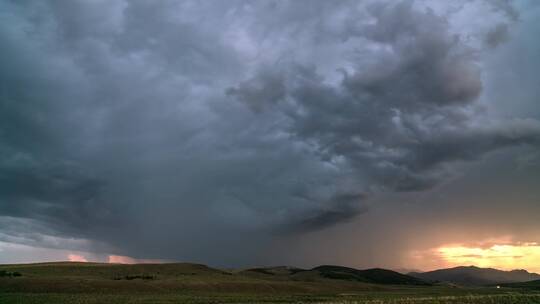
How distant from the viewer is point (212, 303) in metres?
79.0

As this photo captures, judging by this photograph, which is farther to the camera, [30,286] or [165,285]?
[165,285]

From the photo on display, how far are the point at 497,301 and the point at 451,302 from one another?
832 cm

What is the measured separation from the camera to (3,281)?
108m

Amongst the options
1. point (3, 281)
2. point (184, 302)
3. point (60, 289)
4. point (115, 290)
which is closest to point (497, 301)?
point (184, 302)

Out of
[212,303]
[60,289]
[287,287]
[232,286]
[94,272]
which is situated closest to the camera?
[212,303]

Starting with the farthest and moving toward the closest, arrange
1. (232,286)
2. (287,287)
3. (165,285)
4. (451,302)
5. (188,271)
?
(188,271), (287,287), (232,286), (165,285), (451,302)

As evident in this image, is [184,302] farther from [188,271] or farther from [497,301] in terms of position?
[188,271]

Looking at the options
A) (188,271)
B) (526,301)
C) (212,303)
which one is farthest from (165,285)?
(526,301)

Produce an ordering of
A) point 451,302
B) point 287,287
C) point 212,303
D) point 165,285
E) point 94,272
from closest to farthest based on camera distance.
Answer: point 451,302 → point 212,303 → point 165,285 → point 287,287 → point 94,272

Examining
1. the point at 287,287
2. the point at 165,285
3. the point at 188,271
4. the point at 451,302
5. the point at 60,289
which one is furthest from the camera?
the point at 188,271

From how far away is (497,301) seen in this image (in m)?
72.0

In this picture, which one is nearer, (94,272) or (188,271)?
(94,272)

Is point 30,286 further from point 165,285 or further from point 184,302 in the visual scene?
point 184,302

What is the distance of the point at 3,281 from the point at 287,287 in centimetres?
8389
